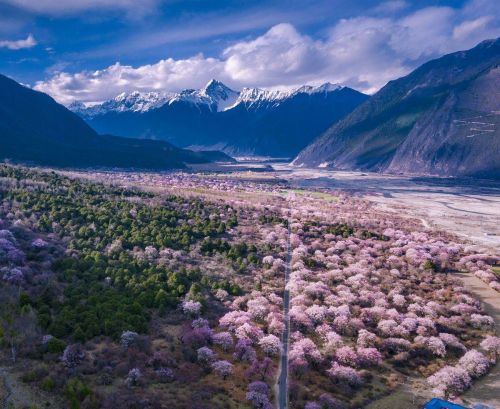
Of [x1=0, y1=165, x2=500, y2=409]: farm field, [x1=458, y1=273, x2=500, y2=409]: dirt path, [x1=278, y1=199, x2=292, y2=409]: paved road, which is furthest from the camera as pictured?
[x1=458, y1=273, x2=500, y2=409]: dirt path

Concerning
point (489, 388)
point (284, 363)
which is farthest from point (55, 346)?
point (489, 388)

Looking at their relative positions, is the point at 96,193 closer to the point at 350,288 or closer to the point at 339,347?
the point at 350,288

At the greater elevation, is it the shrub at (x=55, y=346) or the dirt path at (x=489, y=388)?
the shrub at (x=55, y=346)

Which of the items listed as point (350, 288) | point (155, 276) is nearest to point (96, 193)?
point (155, 276)

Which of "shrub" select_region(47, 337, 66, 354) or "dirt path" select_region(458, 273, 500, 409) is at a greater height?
"shrub" select_region(47, 337, 66, 354)

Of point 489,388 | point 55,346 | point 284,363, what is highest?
point 55,346

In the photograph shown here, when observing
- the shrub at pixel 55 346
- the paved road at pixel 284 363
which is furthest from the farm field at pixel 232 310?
the paved road at pixel 284 363

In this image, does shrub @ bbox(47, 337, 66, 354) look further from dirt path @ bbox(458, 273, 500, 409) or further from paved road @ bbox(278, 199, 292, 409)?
dirt path @ bbox(458, 273, 500, 409)

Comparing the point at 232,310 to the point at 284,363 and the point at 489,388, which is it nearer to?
the point at 284,363

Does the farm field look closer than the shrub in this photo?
→ Yes

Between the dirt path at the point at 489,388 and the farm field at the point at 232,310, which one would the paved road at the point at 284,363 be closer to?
the farm field at the point at 232,310

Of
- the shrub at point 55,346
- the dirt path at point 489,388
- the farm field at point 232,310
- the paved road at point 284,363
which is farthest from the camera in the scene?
the shrub at point 55,346

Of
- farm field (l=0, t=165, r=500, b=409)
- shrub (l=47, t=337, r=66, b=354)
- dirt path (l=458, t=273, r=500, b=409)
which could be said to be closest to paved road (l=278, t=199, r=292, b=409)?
farm field (l=0, t=165, r=500, b=409)
